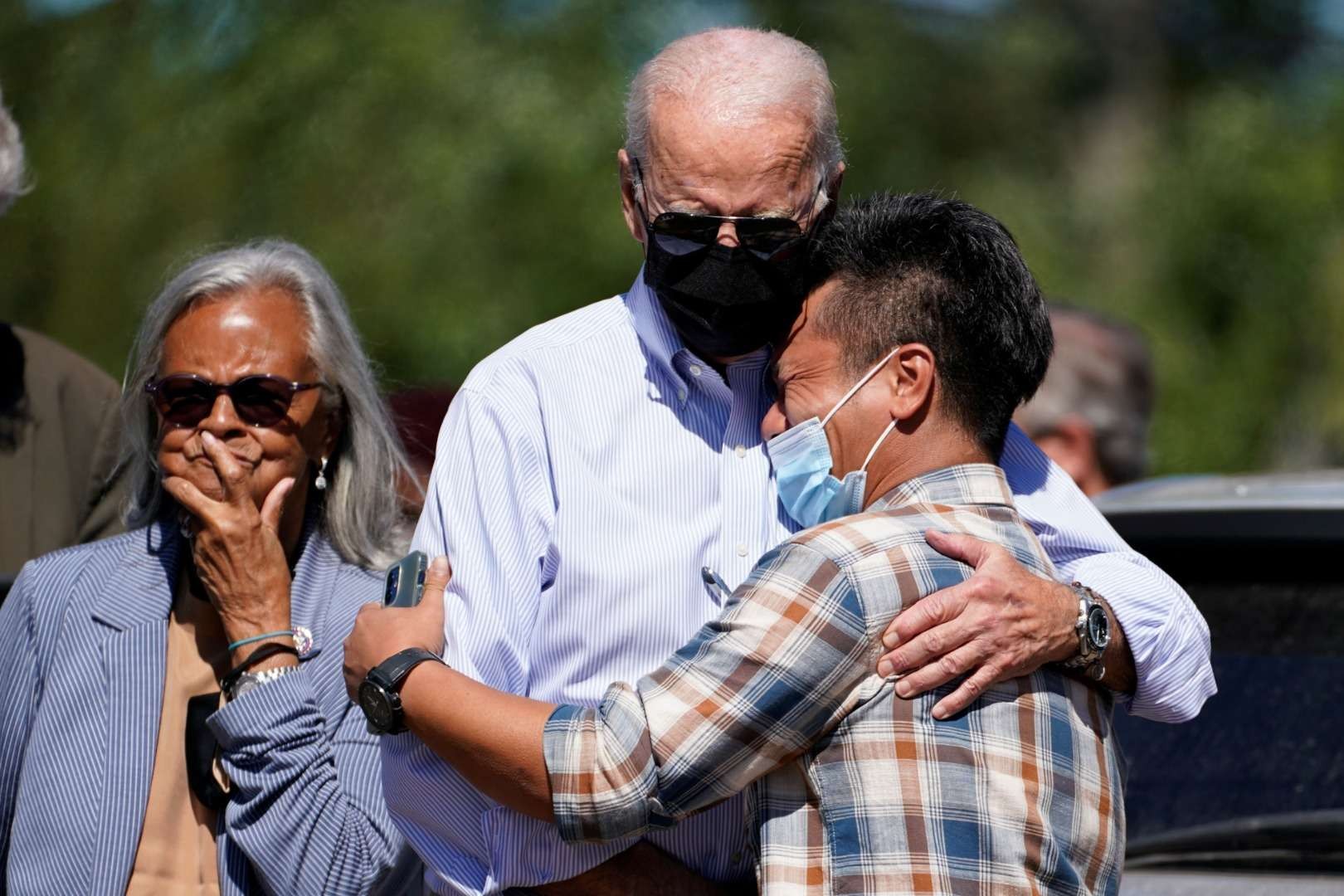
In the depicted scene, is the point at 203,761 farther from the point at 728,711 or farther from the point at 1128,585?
the point at 1128,585

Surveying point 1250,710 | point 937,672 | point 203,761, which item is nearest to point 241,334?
point 203,761

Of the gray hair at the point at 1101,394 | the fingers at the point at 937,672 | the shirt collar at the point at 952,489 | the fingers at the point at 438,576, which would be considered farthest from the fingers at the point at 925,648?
the gray hair at the point at 1101,394

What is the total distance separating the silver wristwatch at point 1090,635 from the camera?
2180mm

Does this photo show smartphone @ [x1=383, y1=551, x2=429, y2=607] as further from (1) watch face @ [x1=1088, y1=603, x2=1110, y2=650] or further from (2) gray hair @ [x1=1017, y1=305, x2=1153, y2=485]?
(2) gray hair @ [x1=1017, y1=305, x2=1153, y2=485]

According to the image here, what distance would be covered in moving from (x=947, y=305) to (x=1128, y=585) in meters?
0.50

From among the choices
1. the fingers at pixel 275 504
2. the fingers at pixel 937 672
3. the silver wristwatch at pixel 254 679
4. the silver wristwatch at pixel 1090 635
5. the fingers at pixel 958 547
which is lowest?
the silver wristwatch at pixel 254 679

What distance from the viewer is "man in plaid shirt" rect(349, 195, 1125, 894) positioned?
6.54 ft

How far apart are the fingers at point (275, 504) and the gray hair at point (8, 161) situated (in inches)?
49.3

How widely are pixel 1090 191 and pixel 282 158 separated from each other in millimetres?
6818

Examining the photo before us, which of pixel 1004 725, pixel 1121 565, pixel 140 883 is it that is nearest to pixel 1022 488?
pixel 1121 565

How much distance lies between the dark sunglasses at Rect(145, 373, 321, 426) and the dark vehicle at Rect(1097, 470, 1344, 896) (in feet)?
5.77

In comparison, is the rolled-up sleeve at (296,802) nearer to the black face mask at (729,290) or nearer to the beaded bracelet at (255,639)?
the beaded bracelet at (255,639)

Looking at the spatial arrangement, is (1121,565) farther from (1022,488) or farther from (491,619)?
(491,619)

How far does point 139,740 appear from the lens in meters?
2.69
